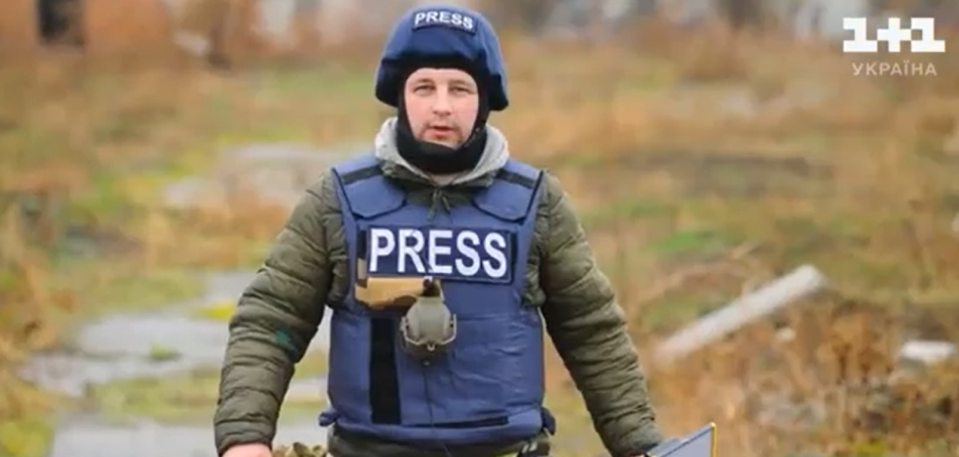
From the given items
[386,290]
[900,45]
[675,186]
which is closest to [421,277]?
[386,290]

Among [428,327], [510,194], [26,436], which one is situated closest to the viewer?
[428,327]

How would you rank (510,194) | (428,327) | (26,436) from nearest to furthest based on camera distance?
(428,327), (510,194), (26,436)

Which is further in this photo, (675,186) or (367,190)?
(675,186)

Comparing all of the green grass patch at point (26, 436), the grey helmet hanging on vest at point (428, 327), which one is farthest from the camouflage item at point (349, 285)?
the green grass patch at point (26, 436)

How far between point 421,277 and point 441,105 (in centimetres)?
25

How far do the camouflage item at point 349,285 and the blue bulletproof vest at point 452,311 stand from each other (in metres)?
0.02

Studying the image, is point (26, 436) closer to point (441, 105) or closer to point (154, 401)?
point (154, 401)

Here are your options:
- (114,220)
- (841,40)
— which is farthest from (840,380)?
(114,220)

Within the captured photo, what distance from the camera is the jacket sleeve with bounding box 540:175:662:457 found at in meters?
2.66

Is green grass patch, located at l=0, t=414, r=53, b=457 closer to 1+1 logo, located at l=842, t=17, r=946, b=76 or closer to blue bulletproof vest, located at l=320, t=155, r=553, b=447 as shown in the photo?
blue bulletproof vest, located at l=320, t=155, r=553, b=447

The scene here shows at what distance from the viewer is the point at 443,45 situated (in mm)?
2584

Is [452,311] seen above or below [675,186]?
below

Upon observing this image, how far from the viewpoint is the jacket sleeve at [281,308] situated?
2.56 meters

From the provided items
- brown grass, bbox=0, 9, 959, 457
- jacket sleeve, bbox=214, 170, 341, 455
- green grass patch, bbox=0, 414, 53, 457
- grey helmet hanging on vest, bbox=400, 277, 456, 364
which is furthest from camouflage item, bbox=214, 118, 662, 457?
green grass patch, bbox=0, 414, 53, 457
